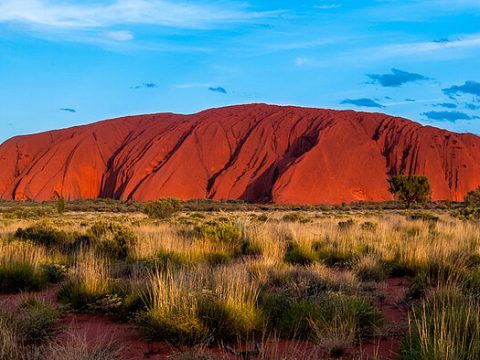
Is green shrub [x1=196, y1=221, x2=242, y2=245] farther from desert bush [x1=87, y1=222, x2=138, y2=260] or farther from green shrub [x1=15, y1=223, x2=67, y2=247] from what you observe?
green shrub [x1=15, y1=223, x2=67, y2=247]

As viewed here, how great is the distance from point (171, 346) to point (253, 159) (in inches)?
2807

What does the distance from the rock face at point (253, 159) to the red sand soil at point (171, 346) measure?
5961 centimetres

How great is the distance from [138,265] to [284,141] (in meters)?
69.7

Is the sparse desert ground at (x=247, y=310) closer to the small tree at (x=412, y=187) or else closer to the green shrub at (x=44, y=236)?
the green shrub at (x=44, y=236)

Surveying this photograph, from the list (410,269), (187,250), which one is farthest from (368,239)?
(187,250)

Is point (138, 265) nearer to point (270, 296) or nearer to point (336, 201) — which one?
point (270, 296)

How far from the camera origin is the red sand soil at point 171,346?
4348 millimetres

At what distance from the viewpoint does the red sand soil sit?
435 centimetres

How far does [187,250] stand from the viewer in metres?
9.85

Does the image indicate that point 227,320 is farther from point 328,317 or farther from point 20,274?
point 20,274

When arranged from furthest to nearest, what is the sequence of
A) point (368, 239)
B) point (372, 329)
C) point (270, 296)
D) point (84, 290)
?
point (368, 239) < point (84, 290) < point (270, 296) < point (372, 329)

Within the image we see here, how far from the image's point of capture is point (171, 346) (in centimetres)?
468

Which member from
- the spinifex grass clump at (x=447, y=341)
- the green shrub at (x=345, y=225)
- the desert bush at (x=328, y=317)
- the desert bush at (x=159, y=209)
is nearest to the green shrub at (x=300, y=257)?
the desert bush at (x=328, y=317)

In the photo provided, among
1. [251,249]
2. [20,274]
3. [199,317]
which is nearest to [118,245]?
[251,249]
